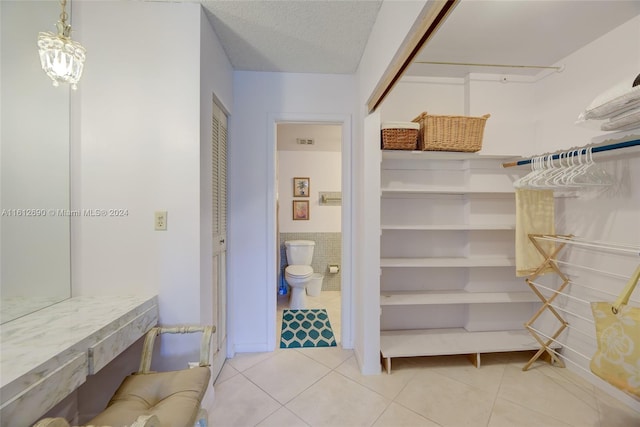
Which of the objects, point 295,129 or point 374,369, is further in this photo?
point 295,129

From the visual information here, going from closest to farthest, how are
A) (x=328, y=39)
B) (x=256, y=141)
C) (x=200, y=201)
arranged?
(x=200, y=201), (x=328, y=39), (x=256, y=141)

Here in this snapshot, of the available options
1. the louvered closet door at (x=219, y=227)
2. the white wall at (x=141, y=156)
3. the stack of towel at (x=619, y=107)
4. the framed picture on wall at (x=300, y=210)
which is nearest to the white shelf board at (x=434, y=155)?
the stack of towel at (x=619, y=107)

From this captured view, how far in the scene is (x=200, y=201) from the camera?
1.44m

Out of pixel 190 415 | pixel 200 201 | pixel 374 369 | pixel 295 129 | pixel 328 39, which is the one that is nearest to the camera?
pixel 190 415

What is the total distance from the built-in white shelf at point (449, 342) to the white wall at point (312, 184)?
206 cm

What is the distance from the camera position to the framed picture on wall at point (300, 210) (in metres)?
3.92

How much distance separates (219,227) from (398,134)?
1.55 meters

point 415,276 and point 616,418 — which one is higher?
point 415,276

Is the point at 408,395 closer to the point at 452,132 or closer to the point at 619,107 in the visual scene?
the point at 452,132

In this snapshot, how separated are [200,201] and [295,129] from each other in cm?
192

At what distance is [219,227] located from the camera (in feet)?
6.31

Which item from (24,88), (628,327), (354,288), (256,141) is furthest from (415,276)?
(24,88)

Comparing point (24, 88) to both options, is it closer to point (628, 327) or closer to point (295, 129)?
point (295, 129)

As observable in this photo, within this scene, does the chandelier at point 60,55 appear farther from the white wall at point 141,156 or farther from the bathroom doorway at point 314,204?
the bathroom doorway at point 314,204
